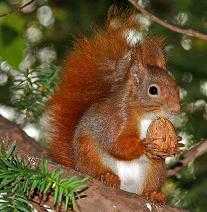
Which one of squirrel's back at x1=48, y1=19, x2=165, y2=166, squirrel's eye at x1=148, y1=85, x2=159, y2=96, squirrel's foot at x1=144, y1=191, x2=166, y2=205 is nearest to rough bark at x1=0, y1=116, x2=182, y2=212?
squirrel's foot at x1=144, y1=191, x2=166, y2=205

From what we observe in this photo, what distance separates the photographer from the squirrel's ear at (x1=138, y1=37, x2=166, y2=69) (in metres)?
1.52

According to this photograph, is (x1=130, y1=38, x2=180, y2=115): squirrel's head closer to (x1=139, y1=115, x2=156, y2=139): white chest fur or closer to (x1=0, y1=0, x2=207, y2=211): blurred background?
(x1=139, y1=115, x2=156, y2=139): white chest fur

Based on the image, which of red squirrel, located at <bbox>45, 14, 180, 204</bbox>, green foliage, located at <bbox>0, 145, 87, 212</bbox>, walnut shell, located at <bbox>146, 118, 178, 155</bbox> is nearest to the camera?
green foliage, located at <bbox>0, 145, 87, 212</bbox>

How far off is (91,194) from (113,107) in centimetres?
41

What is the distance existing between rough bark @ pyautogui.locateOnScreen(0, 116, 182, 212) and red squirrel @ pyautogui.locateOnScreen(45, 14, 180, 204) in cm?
17

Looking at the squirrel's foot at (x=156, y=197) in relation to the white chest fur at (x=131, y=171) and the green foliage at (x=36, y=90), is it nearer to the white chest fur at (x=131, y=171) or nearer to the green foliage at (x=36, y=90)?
the white chest fur at (x=131, y=171)

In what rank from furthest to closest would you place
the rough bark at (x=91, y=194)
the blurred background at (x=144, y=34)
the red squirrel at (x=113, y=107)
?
the blurred background at (x=144, y=34), the red squirrel at (x=113, y=107), the rough bark at (x=91, y=194)

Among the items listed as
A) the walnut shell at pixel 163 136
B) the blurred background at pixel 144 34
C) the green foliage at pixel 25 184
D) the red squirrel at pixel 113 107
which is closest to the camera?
the green foliage at pixel 25 184

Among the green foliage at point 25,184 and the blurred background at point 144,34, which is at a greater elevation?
the blurred background at point 144,34

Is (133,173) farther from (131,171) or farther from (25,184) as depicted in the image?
(25,184)

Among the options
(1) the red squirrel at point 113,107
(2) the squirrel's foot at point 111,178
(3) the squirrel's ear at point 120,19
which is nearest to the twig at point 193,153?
(1) the red squirrel at point 113,107

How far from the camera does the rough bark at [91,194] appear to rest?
1.11 metres

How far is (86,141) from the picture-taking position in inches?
56.3

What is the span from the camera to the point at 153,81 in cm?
150
